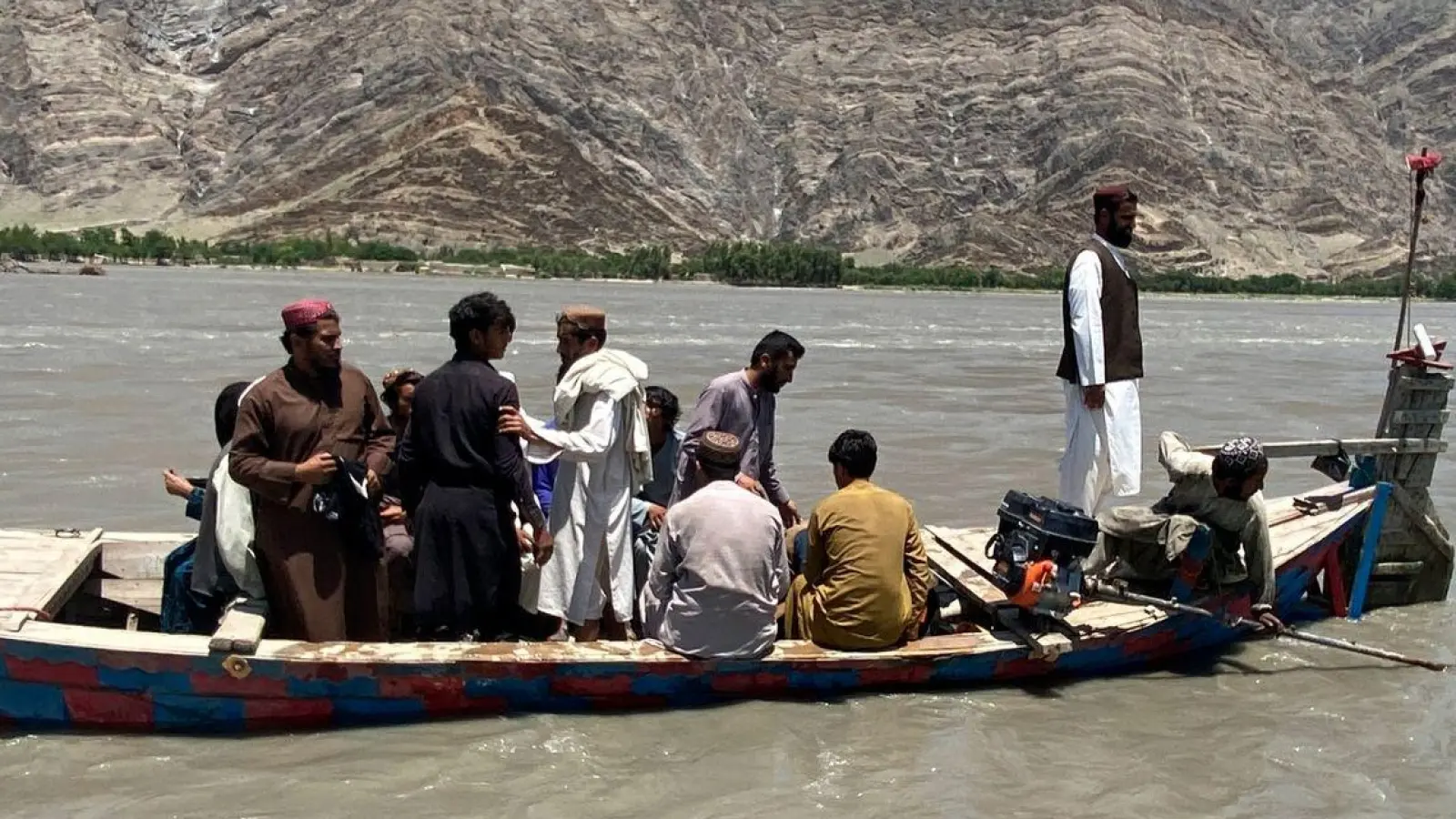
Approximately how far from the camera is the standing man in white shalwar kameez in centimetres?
636

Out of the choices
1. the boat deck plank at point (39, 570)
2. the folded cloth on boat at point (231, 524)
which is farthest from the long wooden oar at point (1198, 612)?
the boat deck plank at point (39, 570)

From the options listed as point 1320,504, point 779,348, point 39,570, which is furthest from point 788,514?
point 39,570

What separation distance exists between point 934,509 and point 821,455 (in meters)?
3.55

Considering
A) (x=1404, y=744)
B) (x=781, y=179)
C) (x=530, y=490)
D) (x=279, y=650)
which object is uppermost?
(x=781, y=179)

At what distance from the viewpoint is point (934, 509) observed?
14.4 metres

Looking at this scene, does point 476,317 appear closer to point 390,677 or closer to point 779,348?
point 390,677

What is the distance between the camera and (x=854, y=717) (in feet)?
22.3

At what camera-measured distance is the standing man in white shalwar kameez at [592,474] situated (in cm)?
636

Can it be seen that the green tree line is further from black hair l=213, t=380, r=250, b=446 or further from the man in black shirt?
the man in black shirt

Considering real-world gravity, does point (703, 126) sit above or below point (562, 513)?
above

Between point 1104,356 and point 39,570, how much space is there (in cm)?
545

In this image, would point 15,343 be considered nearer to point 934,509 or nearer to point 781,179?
point 934,509

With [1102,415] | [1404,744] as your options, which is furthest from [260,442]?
[1404,744]

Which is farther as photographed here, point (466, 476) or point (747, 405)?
point (747, 405)
